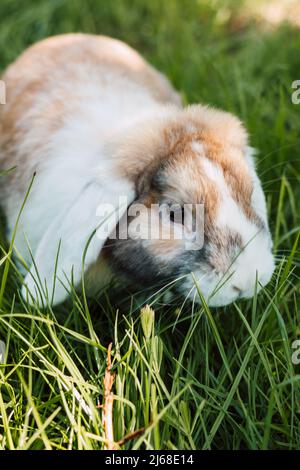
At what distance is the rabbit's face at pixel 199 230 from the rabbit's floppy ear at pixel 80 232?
0.27 ft

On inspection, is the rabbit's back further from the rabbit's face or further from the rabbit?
the rabbit's face

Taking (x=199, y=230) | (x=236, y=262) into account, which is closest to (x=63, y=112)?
(x=199, y=230)

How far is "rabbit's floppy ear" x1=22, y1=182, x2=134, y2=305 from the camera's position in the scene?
2.61 m

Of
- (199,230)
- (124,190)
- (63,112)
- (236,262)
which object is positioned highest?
(63,112)

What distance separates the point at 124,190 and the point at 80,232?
25cm

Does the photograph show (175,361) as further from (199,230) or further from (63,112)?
(63,112)

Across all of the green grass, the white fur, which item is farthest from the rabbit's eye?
the green grass

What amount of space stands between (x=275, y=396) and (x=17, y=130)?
1.91 m

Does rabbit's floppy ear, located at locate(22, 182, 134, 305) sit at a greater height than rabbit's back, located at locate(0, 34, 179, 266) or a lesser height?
lesser

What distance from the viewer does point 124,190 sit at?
2.64 metres

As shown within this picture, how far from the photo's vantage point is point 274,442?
2422 mm

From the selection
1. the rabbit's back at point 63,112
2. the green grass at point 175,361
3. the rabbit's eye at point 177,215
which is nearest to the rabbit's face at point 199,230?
the rabbit's eye at point 177,215

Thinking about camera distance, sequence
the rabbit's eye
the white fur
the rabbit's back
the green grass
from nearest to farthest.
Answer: the green grass → the white fur → the rabbit's eye → the rabbit's back

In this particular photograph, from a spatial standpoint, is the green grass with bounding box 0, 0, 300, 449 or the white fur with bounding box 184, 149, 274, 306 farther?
the white fur with bounding box 184, 149, 274, 306
